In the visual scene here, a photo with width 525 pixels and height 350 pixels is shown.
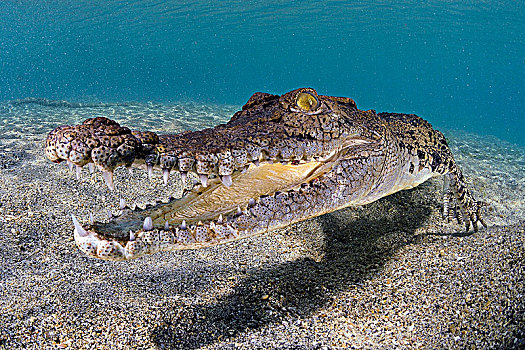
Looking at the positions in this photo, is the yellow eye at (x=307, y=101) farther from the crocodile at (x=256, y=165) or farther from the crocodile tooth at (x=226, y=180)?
the crocodile tooth at (x=226, y=180)

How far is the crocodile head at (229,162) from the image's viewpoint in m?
2.08

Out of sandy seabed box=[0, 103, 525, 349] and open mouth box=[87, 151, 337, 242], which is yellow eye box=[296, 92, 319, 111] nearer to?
open mouth box=[87, 151, 337, 242]

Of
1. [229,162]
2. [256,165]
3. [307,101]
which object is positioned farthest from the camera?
[307,101]

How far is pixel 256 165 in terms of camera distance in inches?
104

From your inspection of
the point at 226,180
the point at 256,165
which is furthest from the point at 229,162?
the point at 256,165

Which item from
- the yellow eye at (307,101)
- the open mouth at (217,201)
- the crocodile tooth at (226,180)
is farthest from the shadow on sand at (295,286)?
the yellow eye at (307,101)

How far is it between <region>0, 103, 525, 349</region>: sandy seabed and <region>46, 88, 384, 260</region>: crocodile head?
22.7 inches

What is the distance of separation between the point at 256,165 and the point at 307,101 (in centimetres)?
93

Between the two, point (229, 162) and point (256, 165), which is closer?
point (229, 162)

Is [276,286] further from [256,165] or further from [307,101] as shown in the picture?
[307,101]

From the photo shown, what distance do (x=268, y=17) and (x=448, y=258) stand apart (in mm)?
52806

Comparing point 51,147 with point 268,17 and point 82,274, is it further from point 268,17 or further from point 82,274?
point 268,17

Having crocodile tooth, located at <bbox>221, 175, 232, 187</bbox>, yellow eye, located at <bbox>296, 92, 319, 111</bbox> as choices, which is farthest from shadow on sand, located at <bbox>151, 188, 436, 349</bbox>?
yellow eye, located at <bbox>296, 92, 319, 111</bbox>

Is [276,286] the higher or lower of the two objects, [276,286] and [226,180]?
the lower
